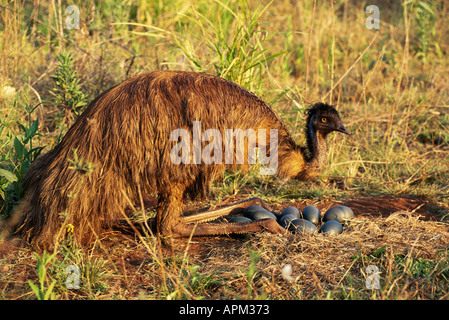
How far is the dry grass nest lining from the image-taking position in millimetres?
3451

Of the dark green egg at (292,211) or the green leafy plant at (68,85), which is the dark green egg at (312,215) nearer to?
the dark green egg at (292,211)

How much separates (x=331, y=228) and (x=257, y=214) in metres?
0.65

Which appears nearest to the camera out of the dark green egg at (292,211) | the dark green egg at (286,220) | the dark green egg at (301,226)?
the dark green egg at (301,226)

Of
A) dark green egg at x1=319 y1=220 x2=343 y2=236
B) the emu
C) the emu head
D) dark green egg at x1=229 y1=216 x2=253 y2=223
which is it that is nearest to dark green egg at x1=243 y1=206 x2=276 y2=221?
dark green egg at x1=229 y1=216 x2=253 y2=223

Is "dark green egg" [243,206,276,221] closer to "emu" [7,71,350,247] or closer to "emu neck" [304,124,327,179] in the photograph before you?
"emu neck" [304,124,327,179]

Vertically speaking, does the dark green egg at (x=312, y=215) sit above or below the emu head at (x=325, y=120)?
below

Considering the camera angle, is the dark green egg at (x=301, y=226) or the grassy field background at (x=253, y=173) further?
the dark green egg at (x=301, y=226)

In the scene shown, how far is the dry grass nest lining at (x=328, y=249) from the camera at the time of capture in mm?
3451

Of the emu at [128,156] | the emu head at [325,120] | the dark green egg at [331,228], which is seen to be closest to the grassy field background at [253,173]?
the dark green egg at [331,228]

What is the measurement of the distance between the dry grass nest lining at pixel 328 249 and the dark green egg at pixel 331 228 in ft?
0.20

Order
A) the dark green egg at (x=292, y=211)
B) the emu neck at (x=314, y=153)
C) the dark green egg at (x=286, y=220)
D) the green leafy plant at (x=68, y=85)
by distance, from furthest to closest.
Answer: the green leafy plant at (x=68, y=85), the dark green egg at (x=292, y=211), the emu neck at (x=314, y=153), the dark green egg at (x=286, y=220)
